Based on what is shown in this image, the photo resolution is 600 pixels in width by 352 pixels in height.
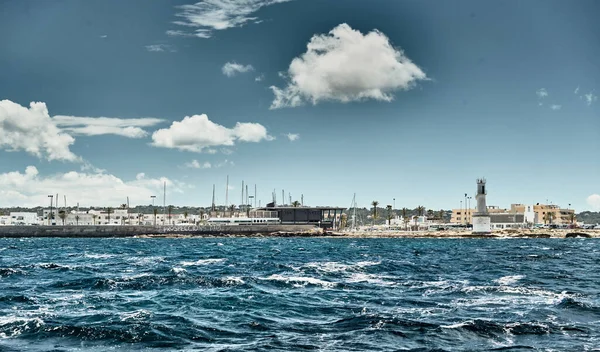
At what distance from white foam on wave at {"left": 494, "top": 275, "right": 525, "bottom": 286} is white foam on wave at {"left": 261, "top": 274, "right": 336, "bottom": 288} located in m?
16.2

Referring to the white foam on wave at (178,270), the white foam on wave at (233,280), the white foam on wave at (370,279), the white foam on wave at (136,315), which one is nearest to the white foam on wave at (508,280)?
the white foam on wave at (370,279)

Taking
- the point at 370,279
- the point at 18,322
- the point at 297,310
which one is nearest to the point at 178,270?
the point at 370,279

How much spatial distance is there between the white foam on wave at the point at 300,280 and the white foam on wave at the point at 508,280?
1622 cm

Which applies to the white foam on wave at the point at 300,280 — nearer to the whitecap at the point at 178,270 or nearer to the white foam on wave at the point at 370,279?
the white foam on wave at the point at 370,279

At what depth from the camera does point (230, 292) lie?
44.6m

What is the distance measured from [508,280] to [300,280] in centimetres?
2075

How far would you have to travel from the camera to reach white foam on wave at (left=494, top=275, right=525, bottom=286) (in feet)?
166

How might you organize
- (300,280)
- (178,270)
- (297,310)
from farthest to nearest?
(178,270) → (300,280) → (297,310)

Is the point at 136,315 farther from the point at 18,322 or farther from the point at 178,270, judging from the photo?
the point at 178,270

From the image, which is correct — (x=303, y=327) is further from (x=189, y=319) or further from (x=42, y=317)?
(x=42, y=317)

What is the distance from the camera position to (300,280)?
53000 millimetres

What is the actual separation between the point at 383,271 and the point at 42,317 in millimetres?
39826

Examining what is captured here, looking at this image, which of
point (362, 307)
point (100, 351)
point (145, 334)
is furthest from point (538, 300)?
point (100, 351)

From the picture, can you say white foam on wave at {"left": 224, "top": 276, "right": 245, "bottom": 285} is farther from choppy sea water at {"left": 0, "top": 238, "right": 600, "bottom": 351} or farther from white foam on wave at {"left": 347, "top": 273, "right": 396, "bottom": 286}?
white foam on wave at {"left": 347, "top": 273, "right": 396, "bottom": 286}
